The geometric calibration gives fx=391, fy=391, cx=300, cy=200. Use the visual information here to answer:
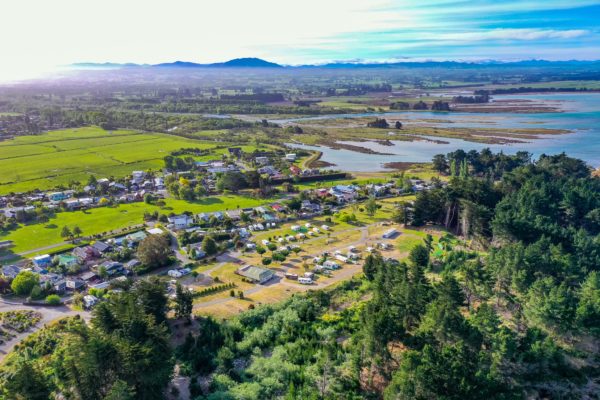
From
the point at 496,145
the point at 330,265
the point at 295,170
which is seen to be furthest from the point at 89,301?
the point at 496,145

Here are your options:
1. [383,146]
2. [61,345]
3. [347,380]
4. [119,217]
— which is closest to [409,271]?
[347,380]

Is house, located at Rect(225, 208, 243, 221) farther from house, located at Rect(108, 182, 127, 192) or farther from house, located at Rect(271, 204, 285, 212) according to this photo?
house, located at Rect(108, 182, 127, 192)

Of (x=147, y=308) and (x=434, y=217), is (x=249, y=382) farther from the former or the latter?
(x=434, y=217)

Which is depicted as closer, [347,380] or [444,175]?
[347,380]

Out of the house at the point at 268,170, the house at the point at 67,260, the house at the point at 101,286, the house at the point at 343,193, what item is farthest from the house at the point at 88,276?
the house at the point at 268,170

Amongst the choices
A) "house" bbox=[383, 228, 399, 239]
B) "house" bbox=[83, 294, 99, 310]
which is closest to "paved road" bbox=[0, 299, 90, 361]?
"house" bbox=[83, 294, 99, 310]

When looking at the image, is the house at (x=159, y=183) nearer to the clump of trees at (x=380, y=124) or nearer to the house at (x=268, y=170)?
the house at (x=268, y=170)
